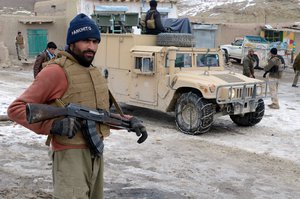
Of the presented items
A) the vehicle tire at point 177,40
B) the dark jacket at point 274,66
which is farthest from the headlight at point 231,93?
the dark jacket at point 274,66

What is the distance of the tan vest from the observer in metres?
2.72

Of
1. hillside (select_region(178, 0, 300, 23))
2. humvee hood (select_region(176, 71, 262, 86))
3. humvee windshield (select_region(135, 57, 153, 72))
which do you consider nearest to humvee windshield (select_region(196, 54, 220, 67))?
humvee hood (select_region(176, 71, 262, 86))

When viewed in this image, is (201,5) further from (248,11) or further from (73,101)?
(73,101)

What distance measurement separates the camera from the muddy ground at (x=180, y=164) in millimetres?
4985

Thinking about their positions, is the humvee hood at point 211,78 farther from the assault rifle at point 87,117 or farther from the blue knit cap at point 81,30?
the blue knit cap at point 81,30

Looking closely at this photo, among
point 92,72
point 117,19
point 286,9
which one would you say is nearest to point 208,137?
point 117,19

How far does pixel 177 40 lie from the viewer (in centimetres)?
909

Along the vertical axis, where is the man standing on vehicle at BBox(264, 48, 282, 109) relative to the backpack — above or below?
below

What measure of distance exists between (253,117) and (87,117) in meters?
6.82

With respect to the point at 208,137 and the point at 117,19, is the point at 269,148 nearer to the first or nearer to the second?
the point at 208,137

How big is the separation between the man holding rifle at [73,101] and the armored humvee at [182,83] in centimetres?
525

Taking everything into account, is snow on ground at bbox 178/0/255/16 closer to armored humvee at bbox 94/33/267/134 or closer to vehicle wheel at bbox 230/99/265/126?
armored humvee at bbox 94/33/267/134

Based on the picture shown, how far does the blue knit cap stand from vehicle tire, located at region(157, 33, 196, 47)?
6.39 m

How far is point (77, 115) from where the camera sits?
2.63m
